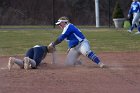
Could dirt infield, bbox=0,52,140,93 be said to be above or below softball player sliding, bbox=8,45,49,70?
below

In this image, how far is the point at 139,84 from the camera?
448 inches

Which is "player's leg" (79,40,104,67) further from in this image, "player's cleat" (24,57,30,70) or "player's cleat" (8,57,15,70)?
"player's cleat" (8,57,15,70)

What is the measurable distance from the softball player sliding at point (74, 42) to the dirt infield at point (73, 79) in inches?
11.3

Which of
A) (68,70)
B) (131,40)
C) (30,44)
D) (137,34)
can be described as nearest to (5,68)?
(68,70)

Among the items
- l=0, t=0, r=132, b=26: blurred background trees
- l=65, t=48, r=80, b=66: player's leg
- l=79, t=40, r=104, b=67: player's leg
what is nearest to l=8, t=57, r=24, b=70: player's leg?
l=65, t=48, r=80, b=66: player's leg

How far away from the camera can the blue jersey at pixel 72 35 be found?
14.2 metres

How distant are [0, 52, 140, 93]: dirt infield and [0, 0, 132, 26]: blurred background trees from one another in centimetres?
2588

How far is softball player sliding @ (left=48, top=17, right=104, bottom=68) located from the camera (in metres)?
14.2

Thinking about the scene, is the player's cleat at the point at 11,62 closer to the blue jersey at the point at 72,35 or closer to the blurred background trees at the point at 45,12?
the blue jersey at the point at 72,35

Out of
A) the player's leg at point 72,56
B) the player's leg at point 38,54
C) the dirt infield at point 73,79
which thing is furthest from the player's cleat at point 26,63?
the player's leg at point 72,56

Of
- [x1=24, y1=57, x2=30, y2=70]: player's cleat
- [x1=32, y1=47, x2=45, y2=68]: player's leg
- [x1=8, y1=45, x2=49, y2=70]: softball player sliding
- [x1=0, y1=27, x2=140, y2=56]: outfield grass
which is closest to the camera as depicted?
[x1=24, y1=57, x2=30, y2=70]: player's cleat

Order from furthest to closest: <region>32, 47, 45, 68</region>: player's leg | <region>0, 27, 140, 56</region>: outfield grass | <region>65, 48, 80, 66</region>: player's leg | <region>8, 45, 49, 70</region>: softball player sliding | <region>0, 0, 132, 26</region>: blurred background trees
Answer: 1. <region>0, 0, 132, 26</region>: blurred background trees
2. <region>0, 27, 140, 56</region>: outfield grass
3. <region>65, 48, 80, 66</region>: player's leg
4. <region>32, 47, 45, 68</region>: player's leg
5. <region>8, 45, 49, 70</region>: softball player sliding

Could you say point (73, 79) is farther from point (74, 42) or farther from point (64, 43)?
point (64, 43)

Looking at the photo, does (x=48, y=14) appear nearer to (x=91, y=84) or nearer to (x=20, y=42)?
(x=20, y=42)
